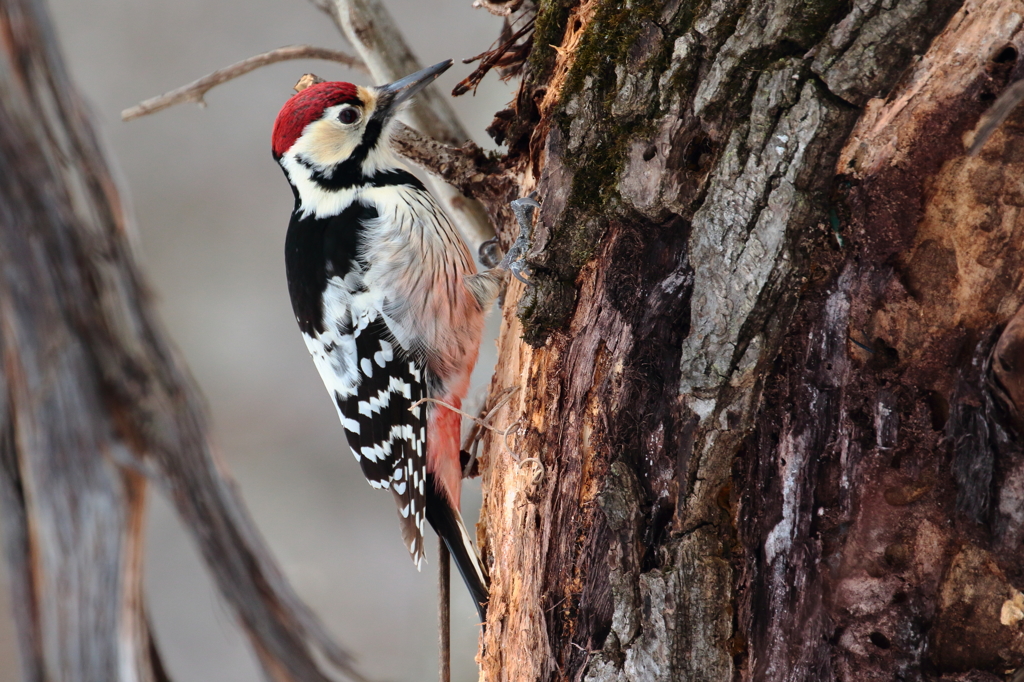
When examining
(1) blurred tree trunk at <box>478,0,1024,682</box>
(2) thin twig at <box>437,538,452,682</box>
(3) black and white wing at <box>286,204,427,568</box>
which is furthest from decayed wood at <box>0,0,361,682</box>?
(3) black and white wing at <box>286,204,427,568</box>

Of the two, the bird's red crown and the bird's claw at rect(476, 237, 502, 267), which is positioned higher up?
the bird's red crown

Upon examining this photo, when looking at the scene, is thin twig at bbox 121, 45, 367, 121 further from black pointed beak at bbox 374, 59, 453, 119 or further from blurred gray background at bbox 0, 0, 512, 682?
blurred gray background at bbox 0, 0, 512, 682

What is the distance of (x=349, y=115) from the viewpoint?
236 centimetres

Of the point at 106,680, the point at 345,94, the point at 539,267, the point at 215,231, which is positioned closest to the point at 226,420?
the point at 215,231

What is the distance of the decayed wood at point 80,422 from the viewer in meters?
0.84

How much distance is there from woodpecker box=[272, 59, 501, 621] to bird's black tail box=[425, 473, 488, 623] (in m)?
0.03

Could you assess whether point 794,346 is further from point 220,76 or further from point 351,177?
point 220,76

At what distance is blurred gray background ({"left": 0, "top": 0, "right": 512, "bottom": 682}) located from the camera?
4.16 meters

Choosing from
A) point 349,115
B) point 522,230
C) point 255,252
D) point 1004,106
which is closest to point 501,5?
point 522,230

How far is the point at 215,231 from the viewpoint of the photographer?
4.28m

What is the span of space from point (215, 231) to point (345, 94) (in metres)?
2.25

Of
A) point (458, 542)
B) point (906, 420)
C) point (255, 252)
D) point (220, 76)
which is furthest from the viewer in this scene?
point (255, 252)

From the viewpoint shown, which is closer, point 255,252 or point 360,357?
point 360,357

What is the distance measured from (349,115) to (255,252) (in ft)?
7.07
